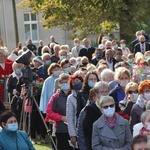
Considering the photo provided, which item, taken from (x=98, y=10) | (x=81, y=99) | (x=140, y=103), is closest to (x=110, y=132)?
(x=140, y=103)

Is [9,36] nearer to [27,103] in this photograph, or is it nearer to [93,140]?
[27,103]

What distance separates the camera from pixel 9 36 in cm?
4284

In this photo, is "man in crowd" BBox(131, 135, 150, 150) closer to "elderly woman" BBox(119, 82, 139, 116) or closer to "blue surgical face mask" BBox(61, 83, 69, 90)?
"elderly woman" BBox(119, 82, 139, 116)

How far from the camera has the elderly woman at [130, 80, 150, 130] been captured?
9609 millimetres

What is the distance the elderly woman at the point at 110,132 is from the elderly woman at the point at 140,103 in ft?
2.58

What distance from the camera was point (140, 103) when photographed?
31.9 ft

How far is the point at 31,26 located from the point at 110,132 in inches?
1433

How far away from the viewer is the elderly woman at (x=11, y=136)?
8.84 m

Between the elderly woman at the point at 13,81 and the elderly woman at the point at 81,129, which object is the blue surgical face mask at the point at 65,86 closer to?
the elderly woman at the point at 81,129

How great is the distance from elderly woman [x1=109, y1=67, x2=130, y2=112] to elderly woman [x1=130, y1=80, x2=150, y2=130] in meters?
0.88

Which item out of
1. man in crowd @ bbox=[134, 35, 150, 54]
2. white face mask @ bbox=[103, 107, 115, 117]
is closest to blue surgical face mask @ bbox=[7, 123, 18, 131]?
white face mask @ bbox=[103, 107, 115, 117]

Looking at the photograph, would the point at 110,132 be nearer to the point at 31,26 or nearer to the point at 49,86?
the point at 49,86

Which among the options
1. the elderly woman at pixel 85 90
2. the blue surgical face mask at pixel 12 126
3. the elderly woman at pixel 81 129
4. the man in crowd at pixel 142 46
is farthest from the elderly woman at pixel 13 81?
the man in crowd at pixel 142 46

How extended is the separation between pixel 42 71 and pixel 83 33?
22.0 m
